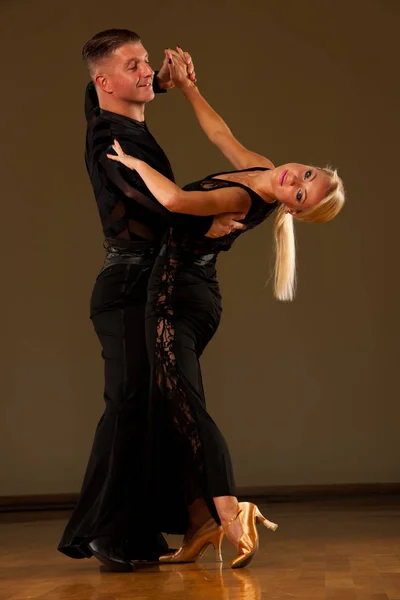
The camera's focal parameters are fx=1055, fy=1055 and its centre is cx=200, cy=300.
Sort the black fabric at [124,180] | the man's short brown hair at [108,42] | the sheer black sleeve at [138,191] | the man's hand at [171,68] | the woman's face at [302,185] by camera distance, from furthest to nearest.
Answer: the man's hand at [171,68] < the man's short brown hair at [108,42] < the black fabric at [124,180] < the sheer black sleeve at [138,191] < the woman's face at [302,185]

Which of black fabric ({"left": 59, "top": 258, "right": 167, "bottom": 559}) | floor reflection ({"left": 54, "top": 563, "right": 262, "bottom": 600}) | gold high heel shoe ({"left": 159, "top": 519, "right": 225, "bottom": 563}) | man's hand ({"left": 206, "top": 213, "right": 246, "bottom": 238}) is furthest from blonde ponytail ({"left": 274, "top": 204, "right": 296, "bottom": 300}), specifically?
floor reflection ({"left": 54, "top": 563, "right": 262, "bottom": 600})

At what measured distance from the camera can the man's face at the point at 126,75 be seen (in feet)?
11.2

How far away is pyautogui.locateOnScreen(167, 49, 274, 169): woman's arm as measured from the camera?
11.2 ft

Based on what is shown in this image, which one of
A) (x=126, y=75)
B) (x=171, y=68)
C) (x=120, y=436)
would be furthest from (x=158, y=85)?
(x=120, y=436)

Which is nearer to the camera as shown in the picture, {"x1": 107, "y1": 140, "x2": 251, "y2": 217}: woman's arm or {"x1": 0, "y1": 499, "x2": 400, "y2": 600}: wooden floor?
{"x1": 0, "y1": 499, "x2": 400, "y2": 600}: wooden floor

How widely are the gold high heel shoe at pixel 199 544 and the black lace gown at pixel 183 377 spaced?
5 cm

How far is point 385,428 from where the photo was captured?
5.80 meters

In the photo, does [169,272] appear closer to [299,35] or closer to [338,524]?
[338,524]

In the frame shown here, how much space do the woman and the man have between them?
78 mm

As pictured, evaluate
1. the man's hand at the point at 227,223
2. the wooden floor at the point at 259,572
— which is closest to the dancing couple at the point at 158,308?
the man's hand at the point at 227,223

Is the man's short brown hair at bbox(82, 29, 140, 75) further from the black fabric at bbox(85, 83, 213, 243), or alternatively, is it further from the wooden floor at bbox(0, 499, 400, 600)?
the wooden floor at bbox(0, 499, 400, 600)

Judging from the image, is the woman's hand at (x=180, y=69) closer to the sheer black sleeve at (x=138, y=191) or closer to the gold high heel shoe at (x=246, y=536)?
the sheer black sleeve at (x=138, y=191)

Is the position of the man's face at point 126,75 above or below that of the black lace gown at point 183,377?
above

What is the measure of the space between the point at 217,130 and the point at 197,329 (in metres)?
0.71
